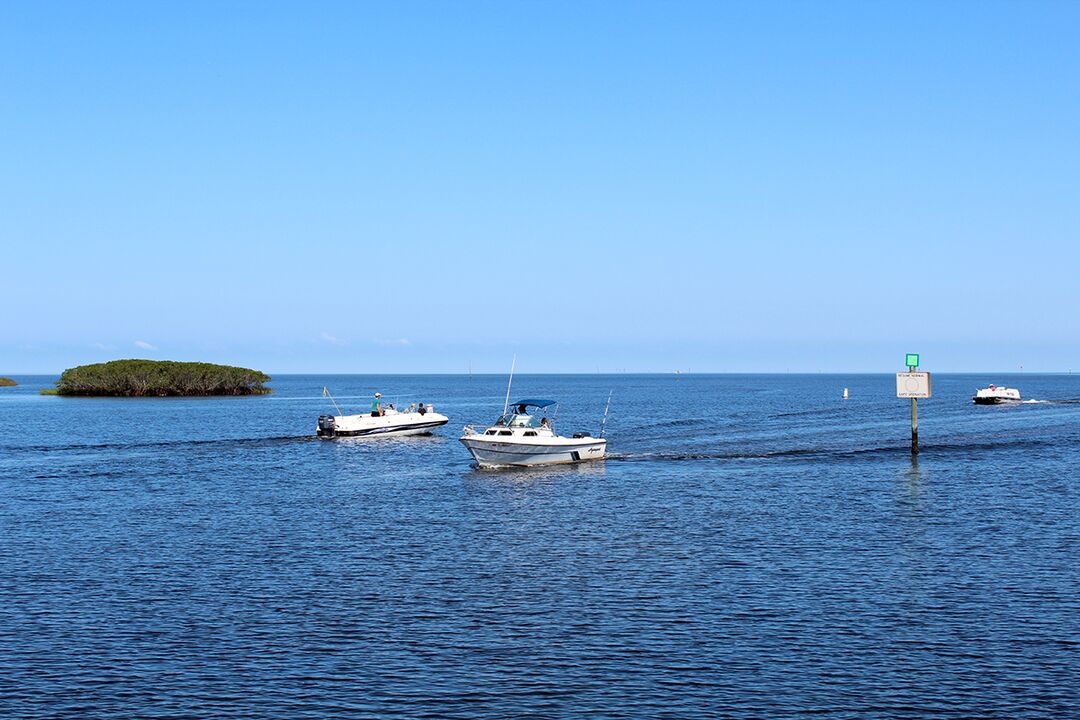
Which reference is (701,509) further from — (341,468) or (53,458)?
(53,458)

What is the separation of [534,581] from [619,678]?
30.9 feet

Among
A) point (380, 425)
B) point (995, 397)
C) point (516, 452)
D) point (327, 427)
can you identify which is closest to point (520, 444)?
point (516, 452)

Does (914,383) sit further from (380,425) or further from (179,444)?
(179,444)

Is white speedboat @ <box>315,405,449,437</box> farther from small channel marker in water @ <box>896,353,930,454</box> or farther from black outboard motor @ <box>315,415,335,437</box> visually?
small channel marker in water @ <box>896,353,930,454</box>

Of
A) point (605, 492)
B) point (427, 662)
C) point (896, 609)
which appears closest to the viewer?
point (427, 662)

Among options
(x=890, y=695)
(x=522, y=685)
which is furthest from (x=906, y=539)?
(x=522, y=685)

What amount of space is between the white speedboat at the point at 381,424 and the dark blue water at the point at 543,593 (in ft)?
81.6

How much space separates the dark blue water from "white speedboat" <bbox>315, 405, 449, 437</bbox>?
2489cm

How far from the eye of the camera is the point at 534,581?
1213 inches

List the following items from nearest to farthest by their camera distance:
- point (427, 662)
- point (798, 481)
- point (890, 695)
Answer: point (890, 695), point (427, 662), point (798, 481)

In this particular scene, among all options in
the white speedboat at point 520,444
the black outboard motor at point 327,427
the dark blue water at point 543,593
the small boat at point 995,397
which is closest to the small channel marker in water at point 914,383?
the dark blue water at point 543,593

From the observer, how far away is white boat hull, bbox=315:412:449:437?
3499 inches

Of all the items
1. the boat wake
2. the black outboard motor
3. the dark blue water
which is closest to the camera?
the dark blue water

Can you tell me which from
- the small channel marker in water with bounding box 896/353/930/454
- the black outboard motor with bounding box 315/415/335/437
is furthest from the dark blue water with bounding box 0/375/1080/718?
the black outboard motor with bounding box 315/415/335/437
